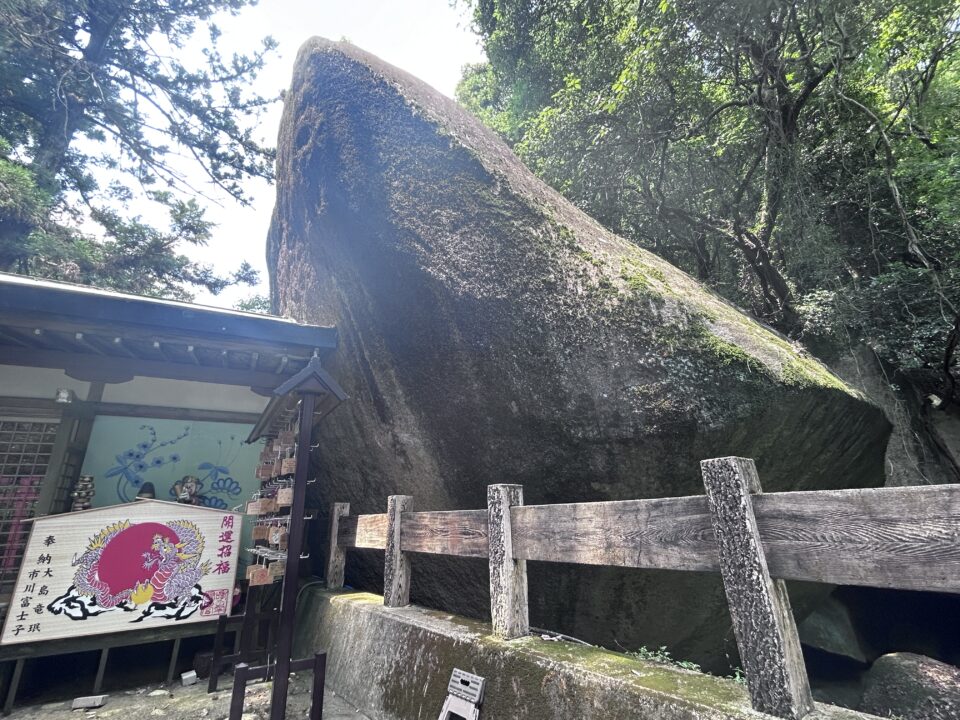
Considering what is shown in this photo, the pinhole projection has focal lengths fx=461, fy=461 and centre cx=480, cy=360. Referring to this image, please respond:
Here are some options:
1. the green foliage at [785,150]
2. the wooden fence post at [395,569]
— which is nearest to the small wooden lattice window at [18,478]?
the wooden fence post at [395,569]

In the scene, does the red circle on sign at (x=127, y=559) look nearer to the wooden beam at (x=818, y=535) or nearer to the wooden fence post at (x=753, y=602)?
the wooden beam at (x=818, y=535)

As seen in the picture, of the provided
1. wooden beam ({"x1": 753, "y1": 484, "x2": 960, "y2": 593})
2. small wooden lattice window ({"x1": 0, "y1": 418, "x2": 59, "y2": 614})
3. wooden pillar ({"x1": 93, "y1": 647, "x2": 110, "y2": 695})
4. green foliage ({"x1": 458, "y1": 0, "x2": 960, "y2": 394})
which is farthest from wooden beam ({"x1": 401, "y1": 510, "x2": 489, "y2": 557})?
green foliage ({"x1": 458, "y1": 0, "x2": 960, "y2": 394})

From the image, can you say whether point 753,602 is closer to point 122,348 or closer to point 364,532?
point 364,532

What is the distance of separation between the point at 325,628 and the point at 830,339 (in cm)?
837

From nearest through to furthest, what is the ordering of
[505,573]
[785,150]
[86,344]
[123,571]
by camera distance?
[505,573]
[123,571]
[86,344]
[785,150]

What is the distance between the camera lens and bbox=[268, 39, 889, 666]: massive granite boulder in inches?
120

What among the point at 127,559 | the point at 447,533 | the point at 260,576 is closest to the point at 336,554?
the point at 260,576

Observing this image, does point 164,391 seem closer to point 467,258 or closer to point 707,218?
point 467,258

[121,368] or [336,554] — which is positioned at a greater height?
[121,368]

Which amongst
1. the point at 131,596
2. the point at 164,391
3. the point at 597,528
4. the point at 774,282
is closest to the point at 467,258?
the point at 597,528

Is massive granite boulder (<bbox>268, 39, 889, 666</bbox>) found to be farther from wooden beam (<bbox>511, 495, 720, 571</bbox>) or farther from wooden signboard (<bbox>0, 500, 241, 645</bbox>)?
wooden signboard (<bbox>0, 500, 241, 645</bbox>)

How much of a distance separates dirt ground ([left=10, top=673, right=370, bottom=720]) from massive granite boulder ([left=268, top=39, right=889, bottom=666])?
1.24 m

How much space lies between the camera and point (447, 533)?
3.34 meters

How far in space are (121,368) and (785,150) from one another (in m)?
10.2
